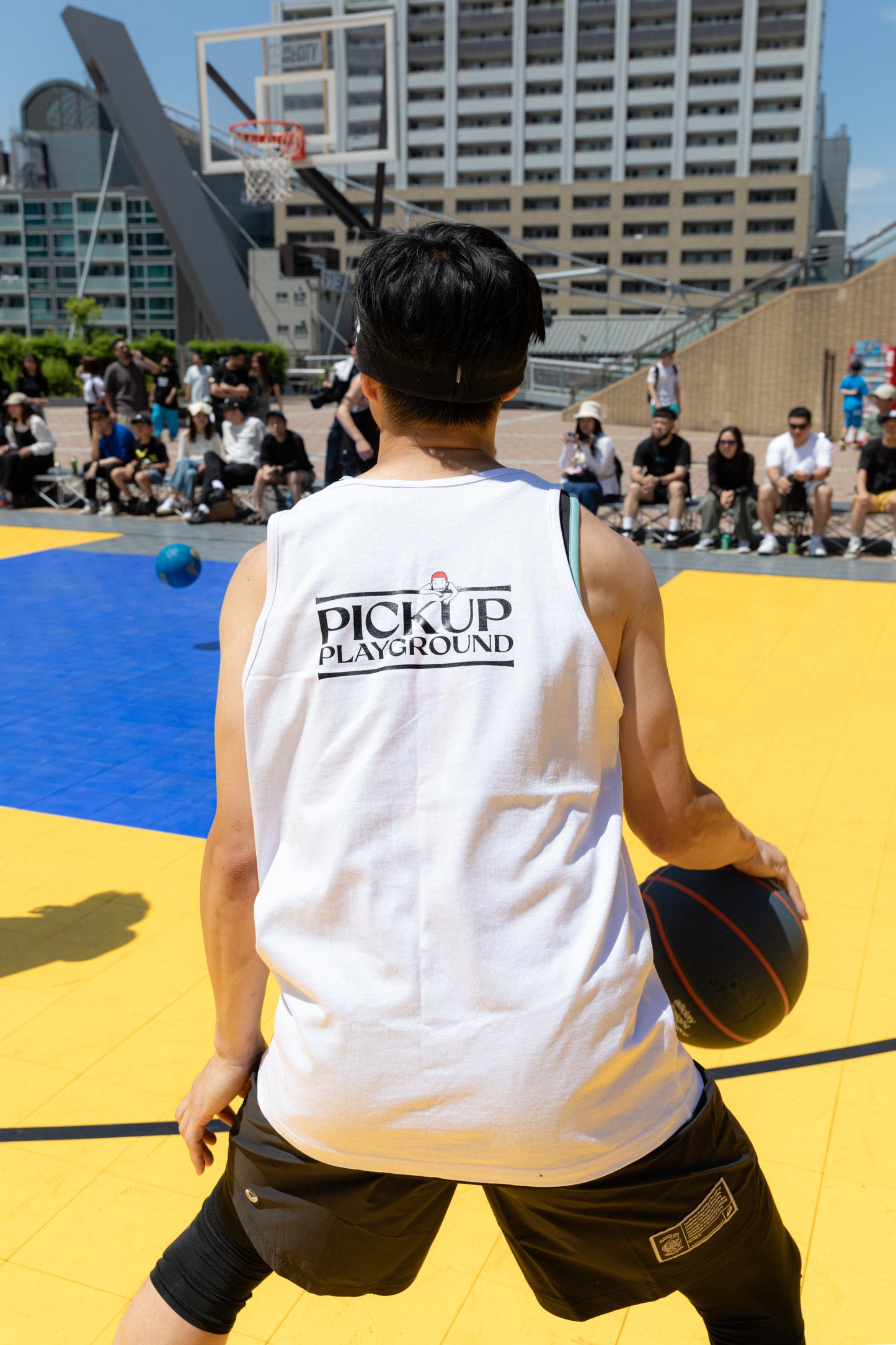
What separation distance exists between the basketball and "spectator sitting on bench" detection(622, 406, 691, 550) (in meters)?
10.6

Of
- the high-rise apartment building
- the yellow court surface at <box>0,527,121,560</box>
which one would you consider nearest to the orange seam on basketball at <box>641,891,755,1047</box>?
the yellow court surface at <box>0,527,121,560</box>

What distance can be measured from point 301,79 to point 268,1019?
1090 inches

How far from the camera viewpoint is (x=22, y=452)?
15234 millimetres

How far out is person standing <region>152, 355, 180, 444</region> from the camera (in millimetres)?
19797

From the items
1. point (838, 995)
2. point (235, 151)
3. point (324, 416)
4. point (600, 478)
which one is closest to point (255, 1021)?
point (838, 995)

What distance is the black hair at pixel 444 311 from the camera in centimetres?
139

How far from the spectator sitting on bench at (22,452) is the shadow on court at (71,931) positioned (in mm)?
12109

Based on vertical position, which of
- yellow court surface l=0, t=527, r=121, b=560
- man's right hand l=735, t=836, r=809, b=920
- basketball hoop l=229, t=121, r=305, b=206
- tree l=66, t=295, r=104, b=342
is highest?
basketball hoop l=229, t=121, r=305, b=206

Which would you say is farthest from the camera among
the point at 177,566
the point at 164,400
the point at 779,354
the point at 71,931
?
the point at 779,354

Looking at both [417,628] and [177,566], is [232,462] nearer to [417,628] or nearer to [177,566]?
[177,566]

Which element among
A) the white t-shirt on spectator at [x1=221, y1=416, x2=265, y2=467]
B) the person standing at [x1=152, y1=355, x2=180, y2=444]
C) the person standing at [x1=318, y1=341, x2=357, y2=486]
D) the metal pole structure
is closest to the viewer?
the person standing at [x1=318, y1=341, x2=357, y2=486]

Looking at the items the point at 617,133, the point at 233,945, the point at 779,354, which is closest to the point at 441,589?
the point at 233,945

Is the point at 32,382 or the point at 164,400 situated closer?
the point at 32,382

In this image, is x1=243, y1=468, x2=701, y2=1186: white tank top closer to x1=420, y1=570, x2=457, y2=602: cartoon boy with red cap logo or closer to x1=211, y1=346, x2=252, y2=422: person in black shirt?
x1=420, y1=570, x2=457, y2=602: cartoon boy with red cap logo
